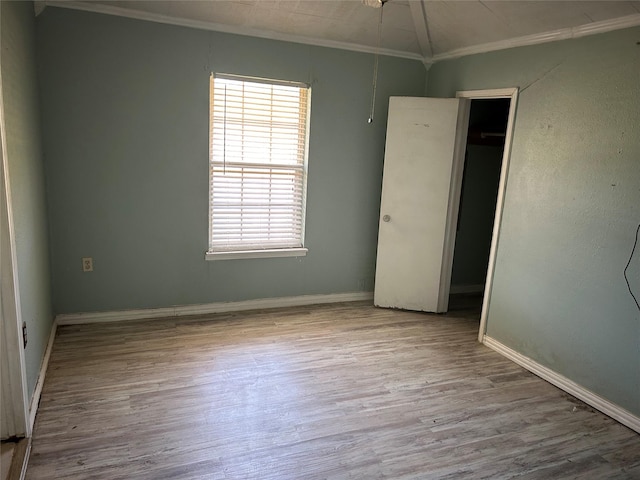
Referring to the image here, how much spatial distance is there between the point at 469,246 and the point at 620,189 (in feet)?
7.38

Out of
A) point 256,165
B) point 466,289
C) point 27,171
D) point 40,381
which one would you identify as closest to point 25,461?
point 40,381

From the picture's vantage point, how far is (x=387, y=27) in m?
3.57

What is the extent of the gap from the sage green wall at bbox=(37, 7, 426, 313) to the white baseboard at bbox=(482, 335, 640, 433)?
1696mm

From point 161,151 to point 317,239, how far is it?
1.53 meters

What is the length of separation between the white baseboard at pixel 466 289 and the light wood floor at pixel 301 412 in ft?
4.22

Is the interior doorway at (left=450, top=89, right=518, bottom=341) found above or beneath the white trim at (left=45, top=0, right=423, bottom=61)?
beneath

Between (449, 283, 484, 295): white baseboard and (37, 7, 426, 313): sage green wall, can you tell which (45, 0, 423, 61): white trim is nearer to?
(37, 7, 426, 313): sage green wall

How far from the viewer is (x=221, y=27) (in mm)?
3383

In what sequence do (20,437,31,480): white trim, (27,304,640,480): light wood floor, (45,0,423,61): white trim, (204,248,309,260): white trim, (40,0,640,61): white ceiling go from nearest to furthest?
1. (20,437,31,480): white trim
2. (27,304,640,480): light wood floor
3. (40,0,640,61): white ceiling
4. (45,0,423,61): white trim
5. (204,248,309,260): white trim

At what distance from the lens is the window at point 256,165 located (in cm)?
358

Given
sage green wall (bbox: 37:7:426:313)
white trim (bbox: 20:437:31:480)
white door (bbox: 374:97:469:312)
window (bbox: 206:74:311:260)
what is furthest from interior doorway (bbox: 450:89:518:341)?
white trim (bbox: 20:437:31:480)

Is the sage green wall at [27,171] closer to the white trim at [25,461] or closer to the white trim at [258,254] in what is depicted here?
the white trim at [25,461]

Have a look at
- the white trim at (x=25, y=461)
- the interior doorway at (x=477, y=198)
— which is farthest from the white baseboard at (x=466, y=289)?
the white trim at (x=25, y=461)

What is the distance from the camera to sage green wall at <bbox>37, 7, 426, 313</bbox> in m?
3.15
